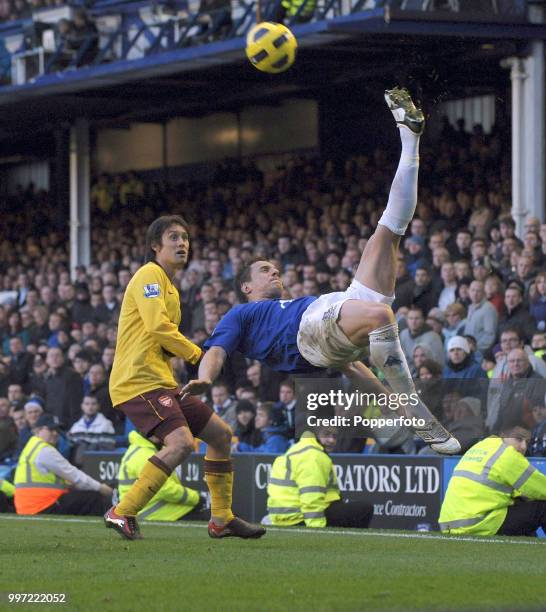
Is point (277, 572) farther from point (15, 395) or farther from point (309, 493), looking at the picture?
point (15, 395)

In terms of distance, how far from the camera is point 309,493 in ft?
44.4

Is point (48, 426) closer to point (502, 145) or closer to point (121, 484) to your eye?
point (121, 484)

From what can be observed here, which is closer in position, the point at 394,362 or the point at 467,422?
the point at 394,362

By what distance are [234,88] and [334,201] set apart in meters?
4.02

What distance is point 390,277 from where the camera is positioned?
8.51 m

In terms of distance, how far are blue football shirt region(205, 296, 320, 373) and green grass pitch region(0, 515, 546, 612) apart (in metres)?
1.20

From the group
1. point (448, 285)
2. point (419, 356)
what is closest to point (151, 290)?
point (419, 356)

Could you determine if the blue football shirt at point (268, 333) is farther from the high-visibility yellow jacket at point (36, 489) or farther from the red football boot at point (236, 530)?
the high-visibility yellow jacket at point (36, 489)

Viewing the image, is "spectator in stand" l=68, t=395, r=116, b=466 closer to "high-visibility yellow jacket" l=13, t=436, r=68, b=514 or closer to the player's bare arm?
"high-visibility yellow jacket" l=13, t=436, r=68, b=514

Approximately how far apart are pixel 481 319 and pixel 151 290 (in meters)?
6.37

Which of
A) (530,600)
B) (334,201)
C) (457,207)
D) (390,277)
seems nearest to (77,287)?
(334,201)

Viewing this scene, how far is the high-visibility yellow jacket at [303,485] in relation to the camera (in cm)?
1351

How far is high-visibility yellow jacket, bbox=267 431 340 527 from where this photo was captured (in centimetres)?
1351

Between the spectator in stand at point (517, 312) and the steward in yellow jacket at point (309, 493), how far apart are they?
2490mm
